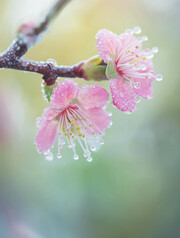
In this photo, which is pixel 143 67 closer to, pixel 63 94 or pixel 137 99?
pixel 137 99

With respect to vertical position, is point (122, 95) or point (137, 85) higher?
point (137, 85)

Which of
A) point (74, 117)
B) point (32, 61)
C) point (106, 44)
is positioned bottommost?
point (32, 61)

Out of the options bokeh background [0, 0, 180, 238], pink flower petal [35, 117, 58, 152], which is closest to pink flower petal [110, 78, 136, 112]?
pink flower petal [35, 117, 58, 152]

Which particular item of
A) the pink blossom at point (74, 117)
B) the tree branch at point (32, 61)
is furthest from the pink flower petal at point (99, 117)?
the tree branch at point (32, 61)

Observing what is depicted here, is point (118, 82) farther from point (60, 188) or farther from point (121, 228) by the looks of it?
point (121, 228)

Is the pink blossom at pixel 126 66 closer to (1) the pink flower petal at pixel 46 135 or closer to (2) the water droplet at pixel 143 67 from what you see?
(2) the water droplet at pixel 143 67

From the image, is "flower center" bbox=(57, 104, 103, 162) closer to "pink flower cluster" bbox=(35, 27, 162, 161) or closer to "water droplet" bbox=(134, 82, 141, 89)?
"pink flower cluster" bbox=(35, 27, 162, 161)

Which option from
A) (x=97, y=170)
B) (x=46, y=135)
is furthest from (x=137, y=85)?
(x=97, y=170)
